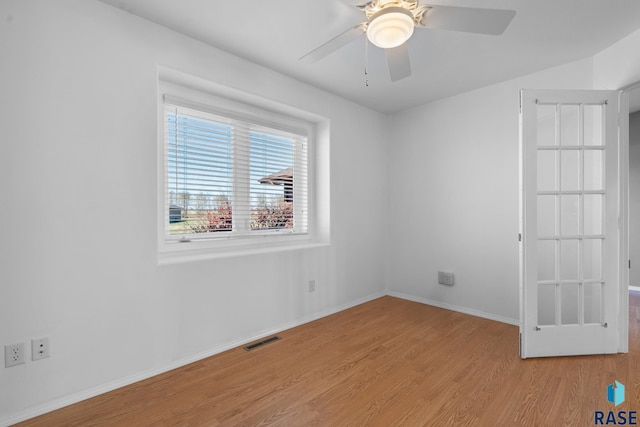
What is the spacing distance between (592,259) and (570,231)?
32 cm

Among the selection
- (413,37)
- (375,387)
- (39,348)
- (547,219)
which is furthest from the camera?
(547,219)

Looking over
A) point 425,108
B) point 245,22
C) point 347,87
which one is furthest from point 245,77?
point 425,108

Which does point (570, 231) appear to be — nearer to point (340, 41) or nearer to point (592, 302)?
point (592, 302)

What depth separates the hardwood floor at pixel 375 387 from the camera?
1.69m

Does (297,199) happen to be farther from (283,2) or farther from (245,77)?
(283,2)

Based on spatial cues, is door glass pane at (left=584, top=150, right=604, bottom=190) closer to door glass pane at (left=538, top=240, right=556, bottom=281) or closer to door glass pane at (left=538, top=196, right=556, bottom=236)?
door glass pane at (left=538, top=196, right=556, bottom=236)

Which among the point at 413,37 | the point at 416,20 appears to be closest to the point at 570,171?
the point at 413,37

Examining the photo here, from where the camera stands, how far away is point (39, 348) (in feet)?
5.64

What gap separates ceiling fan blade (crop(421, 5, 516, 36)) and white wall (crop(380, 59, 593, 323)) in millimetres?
1753

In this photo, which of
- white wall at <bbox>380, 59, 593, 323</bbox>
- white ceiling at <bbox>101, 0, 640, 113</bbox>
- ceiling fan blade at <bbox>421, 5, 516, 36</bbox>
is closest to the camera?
ceiling fan blade at <bbox>421, 5, 516, 36</bbox>

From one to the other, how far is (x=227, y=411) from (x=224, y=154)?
1.99m

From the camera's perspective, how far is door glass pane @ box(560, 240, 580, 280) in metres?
2.46

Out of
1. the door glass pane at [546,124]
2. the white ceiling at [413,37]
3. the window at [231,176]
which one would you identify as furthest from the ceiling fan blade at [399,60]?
the window at [231,176]

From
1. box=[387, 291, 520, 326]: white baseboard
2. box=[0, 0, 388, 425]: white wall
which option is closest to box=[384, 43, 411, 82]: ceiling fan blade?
box=[0, 0, 388, 425]: white wall
